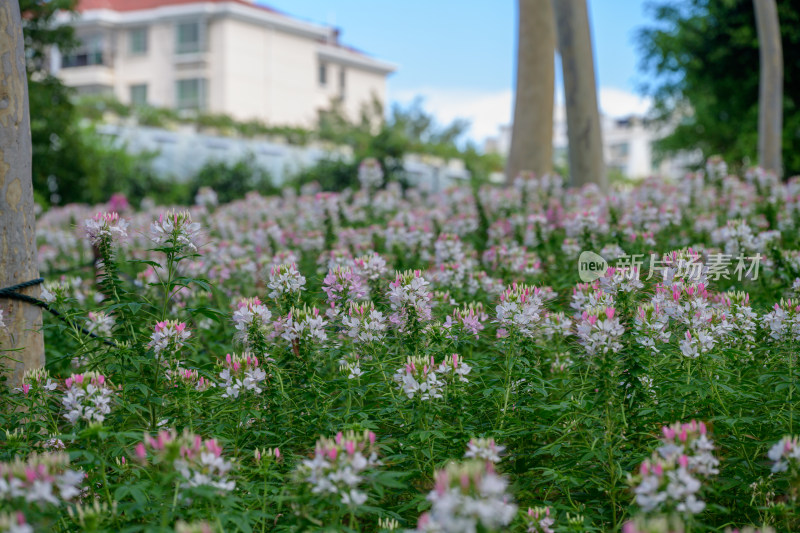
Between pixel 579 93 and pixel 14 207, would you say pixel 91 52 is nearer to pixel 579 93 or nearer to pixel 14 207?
pixel 579 93

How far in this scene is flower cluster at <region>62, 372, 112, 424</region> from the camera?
2.86m

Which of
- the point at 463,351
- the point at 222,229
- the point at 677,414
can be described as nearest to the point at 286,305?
the point at 463,351

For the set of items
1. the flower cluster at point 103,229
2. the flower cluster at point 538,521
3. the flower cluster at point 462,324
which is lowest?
the flower cluster at point 538,521

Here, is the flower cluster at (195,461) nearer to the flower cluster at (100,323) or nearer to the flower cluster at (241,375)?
the flower cluster at (241,375)

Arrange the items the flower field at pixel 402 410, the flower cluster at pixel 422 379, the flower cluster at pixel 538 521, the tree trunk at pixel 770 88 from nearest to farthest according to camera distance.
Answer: the flower field at pixel 402 410 < the flower cluster at pixel 538 521 < the flower cluster at pixel 422 379 < the tree trunk at pixel 770 88

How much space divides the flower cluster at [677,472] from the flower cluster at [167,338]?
196 cm

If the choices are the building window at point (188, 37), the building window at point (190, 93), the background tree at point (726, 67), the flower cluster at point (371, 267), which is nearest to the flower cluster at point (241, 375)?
the flower cluster at point (371, 267)

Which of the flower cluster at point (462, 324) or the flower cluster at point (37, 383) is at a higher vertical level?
the flower cluster at point (462, 324)

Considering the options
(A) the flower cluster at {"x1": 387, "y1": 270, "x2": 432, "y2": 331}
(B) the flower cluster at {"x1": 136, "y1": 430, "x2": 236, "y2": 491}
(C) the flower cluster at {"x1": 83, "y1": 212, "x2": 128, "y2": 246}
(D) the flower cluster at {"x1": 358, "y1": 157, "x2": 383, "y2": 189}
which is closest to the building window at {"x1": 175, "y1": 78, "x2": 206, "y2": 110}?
(D) the flower cluster at {"x1": 358, "y1": 157, "x2": 383, "y2": 189}

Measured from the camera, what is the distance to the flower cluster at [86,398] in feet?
9.39

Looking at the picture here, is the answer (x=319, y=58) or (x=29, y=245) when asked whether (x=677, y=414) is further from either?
(x=319, y=58)

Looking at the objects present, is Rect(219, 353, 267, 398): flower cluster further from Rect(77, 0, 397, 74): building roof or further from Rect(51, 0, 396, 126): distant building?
Rect(77, 0, 397, 74): building roof

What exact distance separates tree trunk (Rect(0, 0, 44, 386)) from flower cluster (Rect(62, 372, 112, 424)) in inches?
52.1

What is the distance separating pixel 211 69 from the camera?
4047 cm
